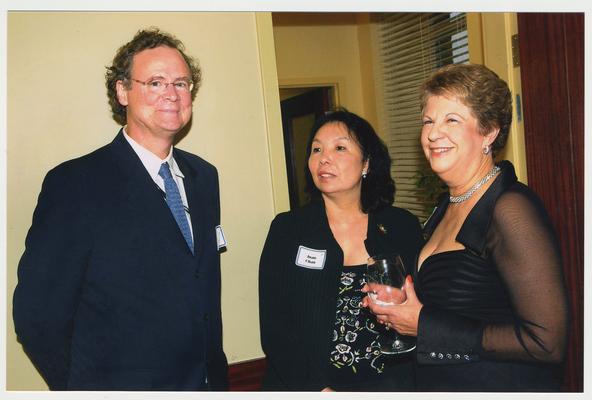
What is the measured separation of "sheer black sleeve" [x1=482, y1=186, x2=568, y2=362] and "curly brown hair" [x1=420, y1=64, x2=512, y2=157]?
0.26 m

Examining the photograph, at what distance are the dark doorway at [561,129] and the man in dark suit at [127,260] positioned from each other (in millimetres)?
1360

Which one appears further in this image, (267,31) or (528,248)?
(267,31)

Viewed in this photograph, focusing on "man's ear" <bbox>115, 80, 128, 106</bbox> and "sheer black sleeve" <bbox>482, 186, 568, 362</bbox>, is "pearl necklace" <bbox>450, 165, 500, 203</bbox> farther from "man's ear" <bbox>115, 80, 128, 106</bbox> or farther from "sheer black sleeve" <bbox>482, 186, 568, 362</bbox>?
"man's ear" <bbox>115, 80, 128, 106</bbox>

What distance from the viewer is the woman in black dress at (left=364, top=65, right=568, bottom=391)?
1.44 meters

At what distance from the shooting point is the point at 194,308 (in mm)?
1942

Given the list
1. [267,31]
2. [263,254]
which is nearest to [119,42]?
[267,31]

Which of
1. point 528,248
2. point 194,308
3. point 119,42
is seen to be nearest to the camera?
point 528,248

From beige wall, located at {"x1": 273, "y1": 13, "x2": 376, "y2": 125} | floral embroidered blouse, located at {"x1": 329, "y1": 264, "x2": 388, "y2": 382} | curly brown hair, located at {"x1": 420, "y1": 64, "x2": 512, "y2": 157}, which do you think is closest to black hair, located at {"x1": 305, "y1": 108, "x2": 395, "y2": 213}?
floral embroidered blouse, located at {"x1": 329, "y1": 264, "x2": 388, "y2": 382}

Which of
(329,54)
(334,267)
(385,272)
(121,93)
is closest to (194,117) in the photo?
(121,93)

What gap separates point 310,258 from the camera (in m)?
2.20

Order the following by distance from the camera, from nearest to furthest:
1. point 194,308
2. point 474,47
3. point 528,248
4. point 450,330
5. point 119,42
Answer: point 528,248
point 450,330
point 194,308
point 119,42
point 474,47

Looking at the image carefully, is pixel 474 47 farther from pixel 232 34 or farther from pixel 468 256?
pixel 468 256

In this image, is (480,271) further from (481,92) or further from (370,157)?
(370,157)

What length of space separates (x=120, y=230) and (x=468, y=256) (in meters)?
1.11
